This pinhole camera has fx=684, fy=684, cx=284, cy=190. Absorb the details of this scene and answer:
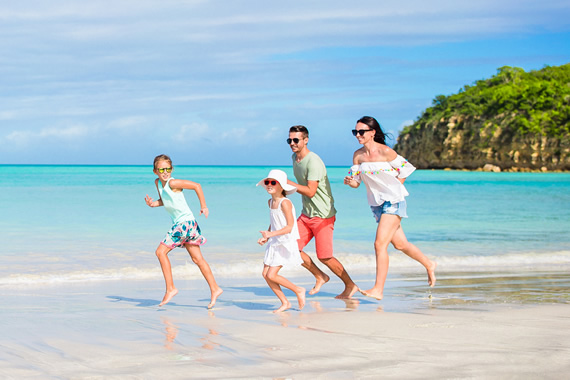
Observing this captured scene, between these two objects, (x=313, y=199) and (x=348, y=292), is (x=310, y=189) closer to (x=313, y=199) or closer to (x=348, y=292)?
(x=313, y=199)

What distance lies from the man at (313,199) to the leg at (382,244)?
60 centimetres

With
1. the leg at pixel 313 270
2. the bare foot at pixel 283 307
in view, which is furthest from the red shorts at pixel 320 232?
the bare foot at pixel 283 307

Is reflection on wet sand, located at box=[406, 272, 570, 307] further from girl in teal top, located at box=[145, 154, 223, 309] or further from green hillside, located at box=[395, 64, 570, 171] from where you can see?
green hillside, located at box=[395, 64, 570, 171]

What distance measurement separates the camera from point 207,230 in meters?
15.0

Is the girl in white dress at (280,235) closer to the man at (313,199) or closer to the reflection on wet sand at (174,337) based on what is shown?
the man at (313,199)

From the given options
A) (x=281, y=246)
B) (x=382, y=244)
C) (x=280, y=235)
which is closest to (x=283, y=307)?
(x=281, y=246)

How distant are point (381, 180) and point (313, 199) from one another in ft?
2.47

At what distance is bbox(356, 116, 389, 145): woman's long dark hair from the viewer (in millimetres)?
6195

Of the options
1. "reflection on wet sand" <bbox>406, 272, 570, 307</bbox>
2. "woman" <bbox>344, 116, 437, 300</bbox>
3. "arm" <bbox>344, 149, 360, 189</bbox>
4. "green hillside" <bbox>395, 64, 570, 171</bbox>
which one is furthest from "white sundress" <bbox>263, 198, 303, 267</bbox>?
"green hillside" <bbox>395, 64, 570, 171</bbox>

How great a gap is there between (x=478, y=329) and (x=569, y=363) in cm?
102

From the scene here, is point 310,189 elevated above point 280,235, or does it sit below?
above

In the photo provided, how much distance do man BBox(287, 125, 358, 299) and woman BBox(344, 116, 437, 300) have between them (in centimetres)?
37

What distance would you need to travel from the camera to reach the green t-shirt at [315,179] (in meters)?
6.40

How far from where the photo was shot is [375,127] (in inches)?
246
